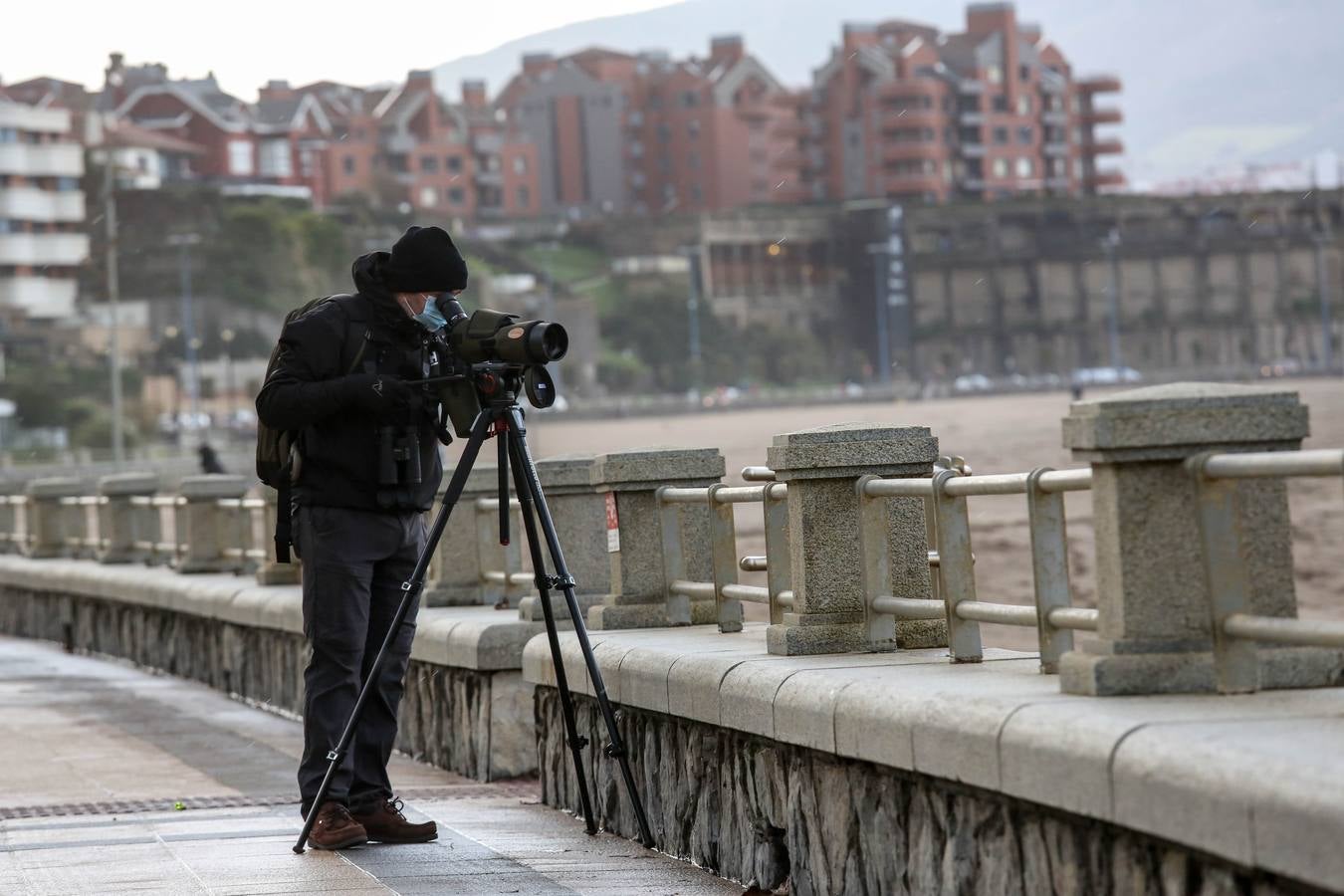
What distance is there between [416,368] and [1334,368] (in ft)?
474

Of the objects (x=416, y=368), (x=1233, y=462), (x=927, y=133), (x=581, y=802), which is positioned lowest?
(x=581, y=802)

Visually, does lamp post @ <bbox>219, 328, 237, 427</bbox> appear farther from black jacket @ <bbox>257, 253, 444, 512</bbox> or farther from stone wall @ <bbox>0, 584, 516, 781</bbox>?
black jacket @ <bbox>257, 253, 444, 512</bbox>

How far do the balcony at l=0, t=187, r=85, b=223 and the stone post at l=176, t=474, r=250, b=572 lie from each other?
115663 millimetres

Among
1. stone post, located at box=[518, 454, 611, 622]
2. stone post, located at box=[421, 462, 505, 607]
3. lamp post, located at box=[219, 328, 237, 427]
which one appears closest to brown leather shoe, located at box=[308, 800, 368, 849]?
stone post, located at box=[518, 454, 611, 622]

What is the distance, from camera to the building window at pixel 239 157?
542ft

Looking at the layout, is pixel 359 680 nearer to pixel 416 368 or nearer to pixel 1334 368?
pixel 416 368

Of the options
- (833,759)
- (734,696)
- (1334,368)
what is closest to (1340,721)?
(833,759)

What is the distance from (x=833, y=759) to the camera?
20.4 feet

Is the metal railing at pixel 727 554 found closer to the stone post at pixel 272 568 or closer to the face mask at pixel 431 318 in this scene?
the face mask at pixel 431 318

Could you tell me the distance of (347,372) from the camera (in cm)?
718

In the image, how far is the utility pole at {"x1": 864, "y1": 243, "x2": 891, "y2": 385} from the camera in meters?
172

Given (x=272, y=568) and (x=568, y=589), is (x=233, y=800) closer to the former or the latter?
(x=568, y=589)

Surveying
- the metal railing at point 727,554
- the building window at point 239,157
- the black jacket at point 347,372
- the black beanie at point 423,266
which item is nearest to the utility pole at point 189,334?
the building window at point 239,157

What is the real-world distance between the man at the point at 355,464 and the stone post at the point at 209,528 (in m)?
8.85
